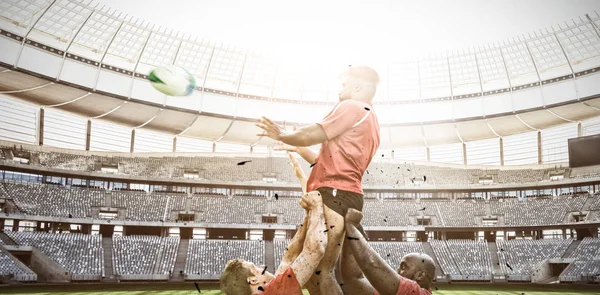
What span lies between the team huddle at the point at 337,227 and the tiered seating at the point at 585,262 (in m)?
40.3

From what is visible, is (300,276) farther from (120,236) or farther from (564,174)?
(564,174)

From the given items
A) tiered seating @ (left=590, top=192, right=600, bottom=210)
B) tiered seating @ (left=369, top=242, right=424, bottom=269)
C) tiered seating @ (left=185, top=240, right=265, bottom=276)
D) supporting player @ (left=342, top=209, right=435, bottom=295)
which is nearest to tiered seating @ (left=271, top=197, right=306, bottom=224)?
tiered seating @ (left=185, top=240, right=265, bottom=276)

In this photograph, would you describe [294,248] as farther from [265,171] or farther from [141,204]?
[265,171]

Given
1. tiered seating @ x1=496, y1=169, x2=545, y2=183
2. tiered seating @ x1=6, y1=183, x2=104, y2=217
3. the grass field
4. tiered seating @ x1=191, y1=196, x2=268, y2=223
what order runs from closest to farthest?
the grass field, tiered seating @ x1=6, y1=183, x2=104, y2=217, tiered seating @ x1=191, y1=196, x2=268, y2=223, tiered seating @ x1=496, y1=169, x2=545, y2=183

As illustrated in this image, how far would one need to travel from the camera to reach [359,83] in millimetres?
5113

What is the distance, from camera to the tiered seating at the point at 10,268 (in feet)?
108

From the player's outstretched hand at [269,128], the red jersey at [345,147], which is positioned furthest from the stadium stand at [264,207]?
the player's outstretched hand at [269,128]

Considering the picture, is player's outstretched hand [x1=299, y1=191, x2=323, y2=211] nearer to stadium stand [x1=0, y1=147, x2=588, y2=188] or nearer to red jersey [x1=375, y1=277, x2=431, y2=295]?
red jersey [x1=375, y1=277, x2=431, y2=295]

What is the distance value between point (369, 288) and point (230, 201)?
4776 cm

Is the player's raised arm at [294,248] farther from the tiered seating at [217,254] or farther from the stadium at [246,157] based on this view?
the tiered seating at [217,254]

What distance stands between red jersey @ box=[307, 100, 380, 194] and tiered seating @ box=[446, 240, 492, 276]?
135 ft

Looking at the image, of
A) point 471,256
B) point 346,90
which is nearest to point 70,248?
point 471,256

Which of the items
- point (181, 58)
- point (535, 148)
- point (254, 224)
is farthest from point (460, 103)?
point (181, 58)

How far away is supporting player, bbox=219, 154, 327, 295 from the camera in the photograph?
4.18 m
